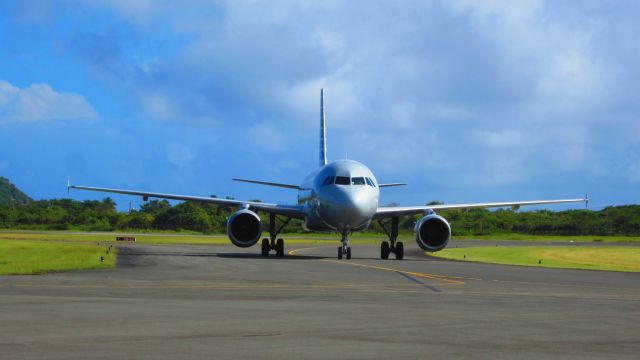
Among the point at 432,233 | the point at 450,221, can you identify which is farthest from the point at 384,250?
the point at 450,221

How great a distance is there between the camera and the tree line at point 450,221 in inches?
3812

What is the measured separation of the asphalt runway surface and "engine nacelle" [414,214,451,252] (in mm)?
11823

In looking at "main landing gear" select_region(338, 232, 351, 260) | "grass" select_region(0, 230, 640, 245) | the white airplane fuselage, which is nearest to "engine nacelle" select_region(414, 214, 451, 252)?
the white airplane fuselage

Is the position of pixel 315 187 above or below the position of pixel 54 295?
above

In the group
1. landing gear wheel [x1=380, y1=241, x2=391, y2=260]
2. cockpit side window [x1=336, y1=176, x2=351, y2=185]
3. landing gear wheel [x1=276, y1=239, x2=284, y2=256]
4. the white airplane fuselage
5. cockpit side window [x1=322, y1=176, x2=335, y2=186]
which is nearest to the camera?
the white airplane fuselage

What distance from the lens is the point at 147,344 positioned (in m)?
9.70

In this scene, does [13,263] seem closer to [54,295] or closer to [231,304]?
[54,295]

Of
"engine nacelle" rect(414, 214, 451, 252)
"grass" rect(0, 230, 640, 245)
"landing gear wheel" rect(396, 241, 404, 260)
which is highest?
"grass" rect(0, 230, 640, 245)

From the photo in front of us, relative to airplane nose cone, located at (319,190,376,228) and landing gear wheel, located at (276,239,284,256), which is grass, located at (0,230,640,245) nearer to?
landing gear wheel, located at (276,239,284,256)

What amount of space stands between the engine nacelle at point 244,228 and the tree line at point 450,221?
52821 mm

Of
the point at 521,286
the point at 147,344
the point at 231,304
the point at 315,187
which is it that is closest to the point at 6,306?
the point at 231,304

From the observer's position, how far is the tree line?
318 feet

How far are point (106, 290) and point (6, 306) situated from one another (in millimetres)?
3963

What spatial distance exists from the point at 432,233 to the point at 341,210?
5.13m
